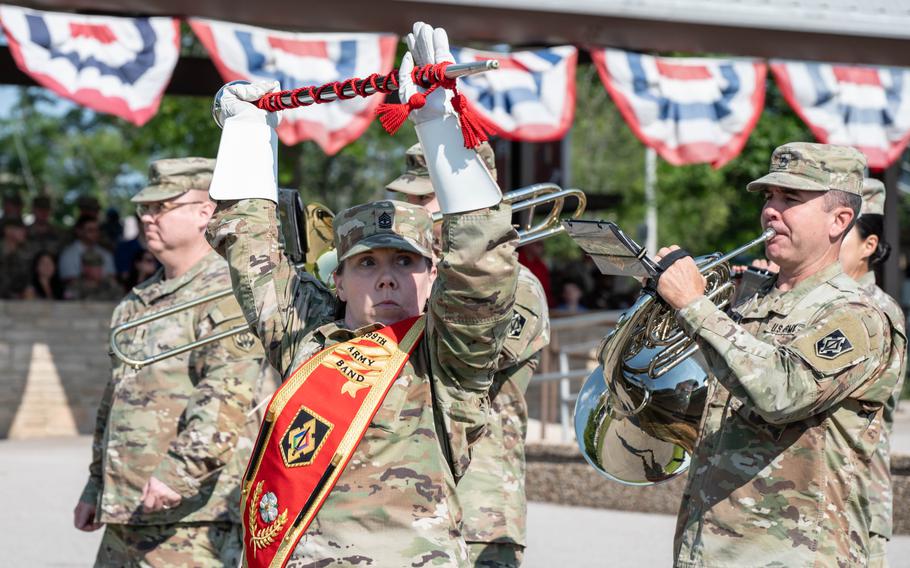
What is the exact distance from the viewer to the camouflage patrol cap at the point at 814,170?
405 cm

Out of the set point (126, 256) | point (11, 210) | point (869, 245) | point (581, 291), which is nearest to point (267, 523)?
point (869, 245)

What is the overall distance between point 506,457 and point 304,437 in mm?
1291

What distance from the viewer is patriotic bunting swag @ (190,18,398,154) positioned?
11.2 meters

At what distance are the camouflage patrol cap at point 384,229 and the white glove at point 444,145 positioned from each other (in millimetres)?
408

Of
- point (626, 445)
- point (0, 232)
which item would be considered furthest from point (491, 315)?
point (0, 232)

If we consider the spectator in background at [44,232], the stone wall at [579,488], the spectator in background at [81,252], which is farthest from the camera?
the spectator in background at [44,232]

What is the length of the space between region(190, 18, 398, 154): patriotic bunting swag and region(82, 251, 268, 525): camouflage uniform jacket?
20.2ft

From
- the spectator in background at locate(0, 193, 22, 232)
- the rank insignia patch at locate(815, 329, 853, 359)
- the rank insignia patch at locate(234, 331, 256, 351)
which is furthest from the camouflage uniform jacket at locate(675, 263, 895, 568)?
the spectator in background at locate(0, 193, 22, 232)

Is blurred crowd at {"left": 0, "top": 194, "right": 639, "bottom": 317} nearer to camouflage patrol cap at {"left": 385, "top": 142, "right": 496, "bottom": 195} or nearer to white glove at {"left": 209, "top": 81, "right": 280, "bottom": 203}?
camouflage patrol cap at {"left": 385, "top": 142, "right": 496, "bottom": 195}

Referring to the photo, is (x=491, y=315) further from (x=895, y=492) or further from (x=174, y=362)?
(x=895, y=492)

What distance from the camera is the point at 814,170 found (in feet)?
13.3

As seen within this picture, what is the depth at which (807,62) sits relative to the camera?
43.4ft

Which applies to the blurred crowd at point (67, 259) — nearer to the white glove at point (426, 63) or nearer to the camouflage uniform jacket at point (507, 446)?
the camouflage uniform jacket at point (507, 446)

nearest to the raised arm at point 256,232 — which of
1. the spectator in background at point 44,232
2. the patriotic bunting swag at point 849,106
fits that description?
the patriotic bunting swag at point 849,106
